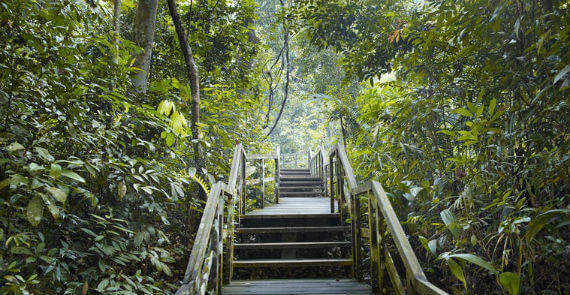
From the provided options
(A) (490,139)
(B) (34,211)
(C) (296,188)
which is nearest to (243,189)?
(A) (490,139)

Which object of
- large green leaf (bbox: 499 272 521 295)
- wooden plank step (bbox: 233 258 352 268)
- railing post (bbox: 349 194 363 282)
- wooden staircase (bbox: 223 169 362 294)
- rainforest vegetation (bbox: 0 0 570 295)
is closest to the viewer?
large green leaf (bbox: 499 272 521 295)

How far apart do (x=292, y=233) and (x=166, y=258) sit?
219 cm

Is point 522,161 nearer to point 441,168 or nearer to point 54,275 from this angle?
point 441,168

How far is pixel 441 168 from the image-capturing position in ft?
10.6

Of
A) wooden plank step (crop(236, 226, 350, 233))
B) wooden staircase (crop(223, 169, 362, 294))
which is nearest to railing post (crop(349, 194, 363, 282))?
wooden staircase (crop(223, 169, 362, 294))

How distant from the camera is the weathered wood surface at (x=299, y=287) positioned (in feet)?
10.1

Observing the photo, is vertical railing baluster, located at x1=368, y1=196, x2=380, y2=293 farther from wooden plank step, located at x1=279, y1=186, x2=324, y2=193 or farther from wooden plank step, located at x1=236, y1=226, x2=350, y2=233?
wooden plank step, located at x1=279, y1=186, x2=324, y2=193

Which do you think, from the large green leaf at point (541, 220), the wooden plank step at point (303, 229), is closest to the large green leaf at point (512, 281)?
the large green leaf at point (541, 220)

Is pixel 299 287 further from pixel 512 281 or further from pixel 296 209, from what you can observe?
pixel 296 209

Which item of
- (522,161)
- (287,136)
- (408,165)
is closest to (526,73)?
(522,161)

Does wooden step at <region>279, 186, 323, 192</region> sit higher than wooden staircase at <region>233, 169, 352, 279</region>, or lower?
higher

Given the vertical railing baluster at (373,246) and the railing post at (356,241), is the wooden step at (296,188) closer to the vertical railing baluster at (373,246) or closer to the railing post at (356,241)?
the railing post at (356,241)

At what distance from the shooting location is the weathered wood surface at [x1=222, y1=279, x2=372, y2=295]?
3.08 metres

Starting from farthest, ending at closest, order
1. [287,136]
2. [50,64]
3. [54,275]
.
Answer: [287,136] → [50,64] → [54,275]
